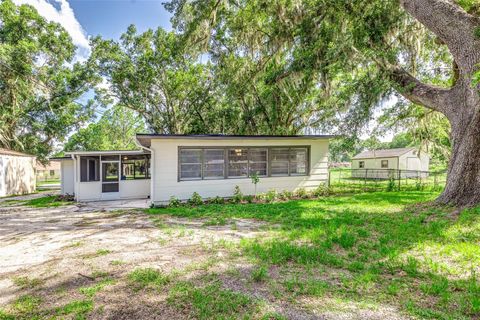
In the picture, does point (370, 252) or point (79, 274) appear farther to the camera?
point (370, 252)

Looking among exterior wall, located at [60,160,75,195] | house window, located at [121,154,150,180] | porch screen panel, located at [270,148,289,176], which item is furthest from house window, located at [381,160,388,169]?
exterior wall, located at [60,160,75,195]

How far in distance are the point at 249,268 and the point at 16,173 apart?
17.6 meters

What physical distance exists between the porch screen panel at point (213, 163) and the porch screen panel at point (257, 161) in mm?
1138

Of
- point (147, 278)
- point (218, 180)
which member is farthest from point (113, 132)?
point (147, 278)

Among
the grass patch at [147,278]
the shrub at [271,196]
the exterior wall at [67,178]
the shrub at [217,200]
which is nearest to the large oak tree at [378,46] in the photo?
the shrub at [271,196]

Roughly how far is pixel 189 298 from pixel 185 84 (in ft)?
50.1

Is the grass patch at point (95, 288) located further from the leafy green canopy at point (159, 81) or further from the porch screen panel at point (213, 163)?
the leafy green canopy at point (159, 81)

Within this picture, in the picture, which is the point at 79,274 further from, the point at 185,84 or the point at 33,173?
the point at 33,173

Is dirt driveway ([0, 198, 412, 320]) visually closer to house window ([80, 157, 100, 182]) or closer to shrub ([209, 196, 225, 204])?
shrub ([209, 196, 225, 204])

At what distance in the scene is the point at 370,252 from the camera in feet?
12.8

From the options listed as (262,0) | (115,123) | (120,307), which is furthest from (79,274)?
(115,123)

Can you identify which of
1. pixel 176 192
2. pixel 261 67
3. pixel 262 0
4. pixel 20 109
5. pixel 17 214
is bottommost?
pixel 17 214

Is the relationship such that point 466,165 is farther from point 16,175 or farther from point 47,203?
point 16,175

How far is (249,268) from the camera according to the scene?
3391mm
